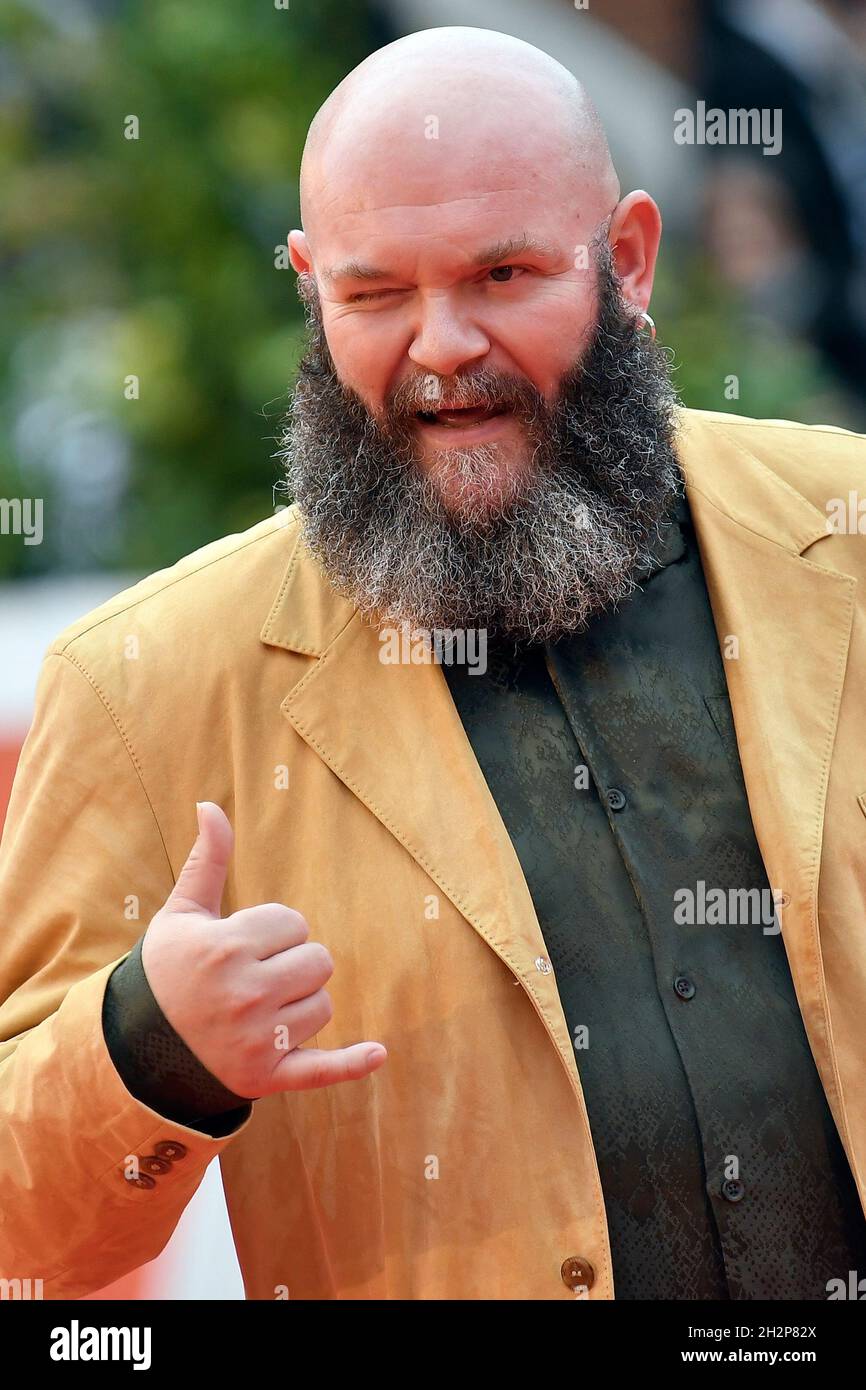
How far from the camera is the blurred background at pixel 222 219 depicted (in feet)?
26.6

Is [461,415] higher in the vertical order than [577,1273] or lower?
higher

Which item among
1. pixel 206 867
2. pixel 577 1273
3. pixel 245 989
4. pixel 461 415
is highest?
pixel 461 415

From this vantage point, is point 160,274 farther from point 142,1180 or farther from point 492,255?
point 142,1180

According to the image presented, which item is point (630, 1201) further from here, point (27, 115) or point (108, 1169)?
point (27, 115)

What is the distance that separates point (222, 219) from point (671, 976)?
6.21 metres

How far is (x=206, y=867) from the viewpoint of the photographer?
2.52 metres

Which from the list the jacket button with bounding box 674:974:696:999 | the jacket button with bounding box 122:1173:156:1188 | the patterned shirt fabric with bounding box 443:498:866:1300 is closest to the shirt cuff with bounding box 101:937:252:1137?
the jacket button with bounding box 122:1173:156:1188

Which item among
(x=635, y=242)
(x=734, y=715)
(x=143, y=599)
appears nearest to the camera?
(x=734, y=715)

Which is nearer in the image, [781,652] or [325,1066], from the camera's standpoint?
[325,1066]

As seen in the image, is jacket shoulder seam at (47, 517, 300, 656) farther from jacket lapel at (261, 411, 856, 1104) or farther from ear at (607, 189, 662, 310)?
ear at (607, 189, 662, 310)

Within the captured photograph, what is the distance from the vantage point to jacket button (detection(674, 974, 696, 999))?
2834 mm

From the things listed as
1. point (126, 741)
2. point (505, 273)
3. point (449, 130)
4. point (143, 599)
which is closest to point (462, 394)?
point (505, 273)

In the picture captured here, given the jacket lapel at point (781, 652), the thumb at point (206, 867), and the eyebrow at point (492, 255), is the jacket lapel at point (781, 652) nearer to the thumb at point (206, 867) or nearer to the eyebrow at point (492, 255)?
the eyebrow at point (492, 255)

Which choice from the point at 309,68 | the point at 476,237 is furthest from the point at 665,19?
the point at 476,237
